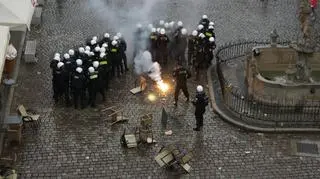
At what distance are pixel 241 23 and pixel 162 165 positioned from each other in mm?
10035

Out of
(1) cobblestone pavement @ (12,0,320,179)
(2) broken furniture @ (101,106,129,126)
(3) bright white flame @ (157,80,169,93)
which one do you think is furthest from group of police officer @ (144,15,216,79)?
(2) broken furniture @ (101,106,129,126)

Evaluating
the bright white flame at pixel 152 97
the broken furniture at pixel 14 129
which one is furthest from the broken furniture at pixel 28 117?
the bright white flame at pixel 152 97

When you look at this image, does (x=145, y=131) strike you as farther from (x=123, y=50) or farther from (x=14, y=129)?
(x=123, y=50)

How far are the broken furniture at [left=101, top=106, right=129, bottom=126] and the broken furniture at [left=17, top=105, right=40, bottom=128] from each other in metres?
2.07

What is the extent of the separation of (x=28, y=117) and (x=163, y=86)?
15.4ft

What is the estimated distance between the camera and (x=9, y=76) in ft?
65.9

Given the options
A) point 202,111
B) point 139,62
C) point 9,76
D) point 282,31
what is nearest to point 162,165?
point 202,111

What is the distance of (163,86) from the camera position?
783 inches

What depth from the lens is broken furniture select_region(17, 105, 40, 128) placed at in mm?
17578

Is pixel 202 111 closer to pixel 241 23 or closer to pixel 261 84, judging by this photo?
pixel 261 84

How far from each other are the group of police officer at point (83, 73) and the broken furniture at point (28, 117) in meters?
1.26

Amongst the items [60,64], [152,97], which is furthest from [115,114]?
[60,64]

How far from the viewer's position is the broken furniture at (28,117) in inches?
692

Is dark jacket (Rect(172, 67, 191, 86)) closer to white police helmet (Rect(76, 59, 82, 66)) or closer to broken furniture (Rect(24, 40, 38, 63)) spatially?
white police helmet (Rect(76, 59, 82, 66))
